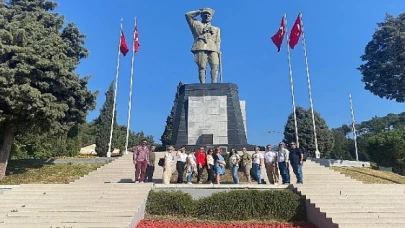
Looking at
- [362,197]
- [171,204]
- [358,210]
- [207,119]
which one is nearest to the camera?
[358,210]

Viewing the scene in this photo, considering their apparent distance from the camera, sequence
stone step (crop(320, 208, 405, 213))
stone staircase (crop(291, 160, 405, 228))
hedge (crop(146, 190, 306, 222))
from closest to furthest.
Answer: stone staircase (crop(291, 160, 405, 228)) → stone step (crop(320, 208, 405, 213)) → hedge (crop(146, 190, 306, 222))

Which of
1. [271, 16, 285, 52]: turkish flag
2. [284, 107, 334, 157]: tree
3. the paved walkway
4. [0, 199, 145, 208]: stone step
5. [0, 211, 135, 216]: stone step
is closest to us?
the paved walkway

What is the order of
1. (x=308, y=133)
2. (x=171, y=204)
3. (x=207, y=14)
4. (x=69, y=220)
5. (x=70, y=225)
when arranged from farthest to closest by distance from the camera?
(x=308, y=133) → (x=207, y=14) → (x=171, y=204) → (x=69, y=220) → (x=70, y=225)

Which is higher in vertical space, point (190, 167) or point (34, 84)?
point (34, 84)

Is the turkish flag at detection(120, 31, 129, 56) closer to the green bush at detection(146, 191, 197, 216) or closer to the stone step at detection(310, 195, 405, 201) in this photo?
the green bush at detection(146, 191, 197, 216)

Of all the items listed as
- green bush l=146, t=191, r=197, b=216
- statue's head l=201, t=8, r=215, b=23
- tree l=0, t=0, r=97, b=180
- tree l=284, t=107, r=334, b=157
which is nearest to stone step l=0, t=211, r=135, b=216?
green bush l=146, t=191, r=197, b=216

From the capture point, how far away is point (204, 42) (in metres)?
21.3

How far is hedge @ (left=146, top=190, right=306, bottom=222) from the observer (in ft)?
28.7

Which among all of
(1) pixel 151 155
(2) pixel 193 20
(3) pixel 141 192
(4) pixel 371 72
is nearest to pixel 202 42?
(2) pixel 193 20

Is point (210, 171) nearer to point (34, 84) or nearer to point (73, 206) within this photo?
point (73, 206)

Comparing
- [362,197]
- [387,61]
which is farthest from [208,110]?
[387,61]

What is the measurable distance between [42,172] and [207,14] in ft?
41.5

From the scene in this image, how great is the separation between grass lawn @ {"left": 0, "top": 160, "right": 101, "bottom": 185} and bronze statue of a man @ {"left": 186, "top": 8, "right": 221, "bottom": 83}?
8303 mm

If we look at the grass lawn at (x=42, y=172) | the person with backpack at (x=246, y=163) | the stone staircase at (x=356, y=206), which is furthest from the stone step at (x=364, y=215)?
the grass lawn at (x=42, y=172)
